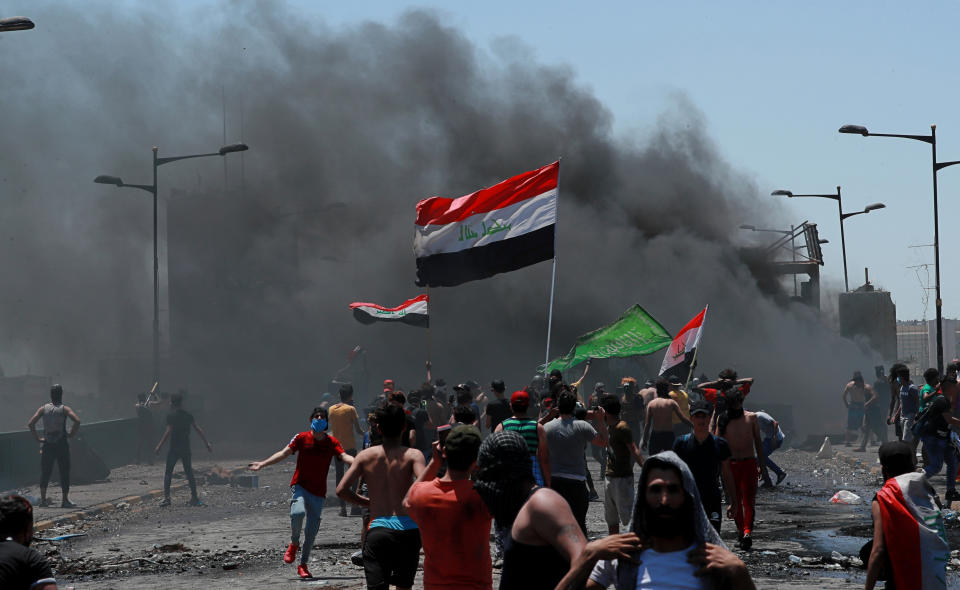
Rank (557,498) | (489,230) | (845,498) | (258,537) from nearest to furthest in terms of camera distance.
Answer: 1. (557,498)
2. (258,537)
3. (489,230)
4. (845,498)

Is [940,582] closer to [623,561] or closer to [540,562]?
[540,562]

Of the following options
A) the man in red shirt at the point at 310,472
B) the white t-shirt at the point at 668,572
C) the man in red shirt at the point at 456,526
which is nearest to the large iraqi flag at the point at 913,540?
the man in red shirt at the point at 456,526

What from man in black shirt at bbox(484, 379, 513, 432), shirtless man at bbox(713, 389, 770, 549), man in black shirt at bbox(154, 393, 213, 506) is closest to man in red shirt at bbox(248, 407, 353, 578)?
man in black shirt at bbox(484, 379, 513, 432)

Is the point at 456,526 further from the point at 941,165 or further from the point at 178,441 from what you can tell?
the point at 941,165

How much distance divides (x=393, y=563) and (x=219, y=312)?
43.1 m

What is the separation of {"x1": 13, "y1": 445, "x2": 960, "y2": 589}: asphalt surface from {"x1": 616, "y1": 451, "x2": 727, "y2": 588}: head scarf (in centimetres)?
518

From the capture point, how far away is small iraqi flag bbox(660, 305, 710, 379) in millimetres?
13898

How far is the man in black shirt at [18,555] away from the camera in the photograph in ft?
12.5

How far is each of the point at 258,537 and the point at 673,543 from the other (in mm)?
9338

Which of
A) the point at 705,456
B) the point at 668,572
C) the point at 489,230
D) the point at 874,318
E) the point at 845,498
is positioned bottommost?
Answer: the point at 845,498

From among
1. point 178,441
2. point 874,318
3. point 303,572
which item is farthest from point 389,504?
point 874,318

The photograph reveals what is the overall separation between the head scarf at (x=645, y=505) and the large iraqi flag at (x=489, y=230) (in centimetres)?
923

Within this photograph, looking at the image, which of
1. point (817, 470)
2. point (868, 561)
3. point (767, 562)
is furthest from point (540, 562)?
point (817, 470)

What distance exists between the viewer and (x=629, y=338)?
15.8 m
